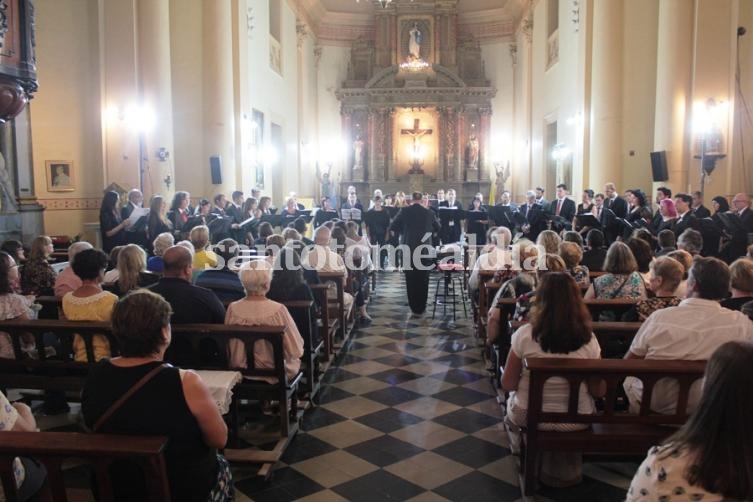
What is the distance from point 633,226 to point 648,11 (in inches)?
205

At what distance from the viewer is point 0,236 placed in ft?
29.9

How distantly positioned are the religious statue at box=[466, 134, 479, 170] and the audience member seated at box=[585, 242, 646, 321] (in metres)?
17.0

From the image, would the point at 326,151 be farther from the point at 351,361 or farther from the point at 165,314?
the point at 165,314

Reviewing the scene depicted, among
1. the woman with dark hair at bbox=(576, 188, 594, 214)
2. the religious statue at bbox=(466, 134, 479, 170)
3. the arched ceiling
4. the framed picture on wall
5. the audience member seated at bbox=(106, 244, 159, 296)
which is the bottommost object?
the audience member seated at bbox=(106, 244, 159, 296)

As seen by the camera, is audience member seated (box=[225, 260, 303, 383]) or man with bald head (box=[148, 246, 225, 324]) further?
audience member seated (box=[225, 260, 303, 383])

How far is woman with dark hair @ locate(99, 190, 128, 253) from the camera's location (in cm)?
816

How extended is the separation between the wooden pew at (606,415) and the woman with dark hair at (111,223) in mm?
6501

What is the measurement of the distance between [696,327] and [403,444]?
80.8 inches

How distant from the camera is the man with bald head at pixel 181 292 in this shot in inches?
157

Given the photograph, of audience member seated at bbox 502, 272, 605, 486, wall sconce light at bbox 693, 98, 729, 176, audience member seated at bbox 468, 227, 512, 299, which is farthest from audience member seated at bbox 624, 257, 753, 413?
wall sconce light at bbox 693, 98, 729, 176

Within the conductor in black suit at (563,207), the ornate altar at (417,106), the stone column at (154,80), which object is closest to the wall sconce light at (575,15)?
the conductor in black suit at (563,207)

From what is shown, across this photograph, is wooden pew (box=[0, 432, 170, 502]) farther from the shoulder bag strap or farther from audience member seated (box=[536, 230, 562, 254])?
audience member seated (box=[536, 230, 562, 254])

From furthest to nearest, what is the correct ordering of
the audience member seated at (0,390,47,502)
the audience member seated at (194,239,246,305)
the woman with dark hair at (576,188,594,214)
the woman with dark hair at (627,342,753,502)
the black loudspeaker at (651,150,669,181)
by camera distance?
1. the woman with dark hair at (576,188,594,214)
2. the black loudspeaker at (651,150,669,181)
3. the audience member seated at (194,239,246,305)
4. the audience member seated at (0,390,47,502)
5. the woman with dark hair at (627,342,753,502)

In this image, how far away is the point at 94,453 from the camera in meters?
2.05
